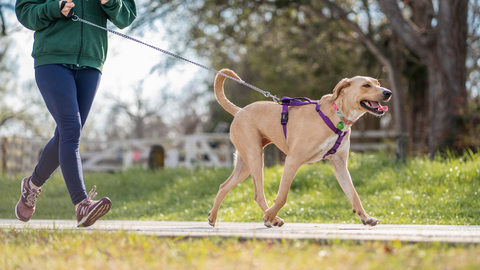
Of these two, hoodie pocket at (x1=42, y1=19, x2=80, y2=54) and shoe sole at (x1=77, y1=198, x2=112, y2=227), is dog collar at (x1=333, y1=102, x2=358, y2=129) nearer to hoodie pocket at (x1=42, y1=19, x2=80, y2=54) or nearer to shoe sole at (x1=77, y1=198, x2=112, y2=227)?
shoe sole at (x1=77, y1=198, x2=112, y2=227)

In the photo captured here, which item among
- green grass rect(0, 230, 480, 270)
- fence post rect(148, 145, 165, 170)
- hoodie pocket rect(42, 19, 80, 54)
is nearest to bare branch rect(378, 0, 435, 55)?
fence post rect(148, 145, 165, 170)

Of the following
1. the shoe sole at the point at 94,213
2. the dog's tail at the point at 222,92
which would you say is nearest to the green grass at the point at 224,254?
the shoe sole at the point at 94,213

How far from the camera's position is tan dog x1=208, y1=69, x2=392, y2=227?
3.91 metres

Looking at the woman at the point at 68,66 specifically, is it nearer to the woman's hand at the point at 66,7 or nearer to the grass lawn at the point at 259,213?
the woman's hand at the point at 66,7

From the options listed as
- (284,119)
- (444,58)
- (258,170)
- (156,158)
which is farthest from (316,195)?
(444,58)

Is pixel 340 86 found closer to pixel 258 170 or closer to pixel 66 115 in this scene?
pixel 258 170

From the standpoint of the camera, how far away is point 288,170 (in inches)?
155

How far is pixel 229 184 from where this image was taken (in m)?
4.50

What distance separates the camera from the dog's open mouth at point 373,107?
3.83 meters

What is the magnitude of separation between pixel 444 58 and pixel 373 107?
8490 mm

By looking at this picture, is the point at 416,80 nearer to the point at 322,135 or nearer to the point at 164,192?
the point at 164,192

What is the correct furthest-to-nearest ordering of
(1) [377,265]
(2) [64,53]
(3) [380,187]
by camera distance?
(3) [380,187], (2) [64,53], (1) [377,265]

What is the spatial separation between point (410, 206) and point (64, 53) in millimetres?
4695

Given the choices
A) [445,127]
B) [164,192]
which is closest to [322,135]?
[164,192]
